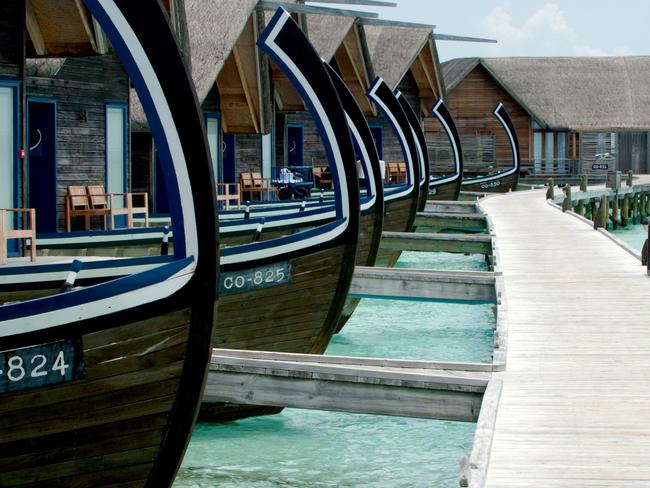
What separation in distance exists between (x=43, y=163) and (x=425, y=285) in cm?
587

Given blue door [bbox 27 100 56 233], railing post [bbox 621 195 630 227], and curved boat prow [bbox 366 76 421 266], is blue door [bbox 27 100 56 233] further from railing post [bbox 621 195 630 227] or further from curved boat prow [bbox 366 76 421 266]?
railing post [bbox 621 195 630 227]

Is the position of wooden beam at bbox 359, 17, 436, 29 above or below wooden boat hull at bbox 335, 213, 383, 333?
above

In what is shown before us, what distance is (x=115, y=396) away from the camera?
718cm

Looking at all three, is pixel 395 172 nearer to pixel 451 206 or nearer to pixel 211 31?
pixel 451 206

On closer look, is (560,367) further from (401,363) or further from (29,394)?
(29,394)

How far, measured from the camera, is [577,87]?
209 ft

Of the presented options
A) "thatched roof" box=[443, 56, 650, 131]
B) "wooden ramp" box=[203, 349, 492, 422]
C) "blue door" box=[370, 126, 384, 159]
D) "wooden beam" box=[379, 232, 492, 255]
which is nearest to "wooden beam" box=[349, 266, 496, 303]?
"wooden beam" box=[379, 232, 492, 255]

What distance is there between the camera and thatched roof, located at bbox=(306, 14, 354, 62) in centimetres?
3154

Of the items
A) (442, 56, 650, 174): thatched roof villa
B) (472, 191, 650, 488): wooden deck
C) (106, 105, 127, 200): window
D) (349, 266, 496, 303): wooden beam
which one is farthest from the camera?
(442, 56, 650, 174): thatched roof villa

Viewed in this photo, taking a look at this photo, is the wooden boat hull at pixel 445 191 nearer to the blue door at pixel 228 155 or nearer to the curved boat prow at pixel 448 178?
the curved boat prow at pixel 448 178

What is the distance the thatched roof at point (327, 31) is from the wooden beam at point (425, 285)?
15.5 meters

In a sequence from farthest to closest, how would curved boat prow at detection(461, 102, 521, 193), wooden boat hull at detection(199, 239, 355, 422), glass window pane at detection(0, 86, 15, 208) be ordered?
1. curved boat prow at detection(461, 102, 521, 193)
2. glass window pane at detection(0, 86, 15, 208)
3. wooden boat hull at detection(199, 239, 355, 422)

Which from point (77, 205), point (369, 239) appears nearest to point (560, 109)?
point (369, 239)

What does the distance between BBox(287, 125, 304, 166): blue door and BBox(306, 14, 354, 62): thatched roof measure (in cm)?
398
